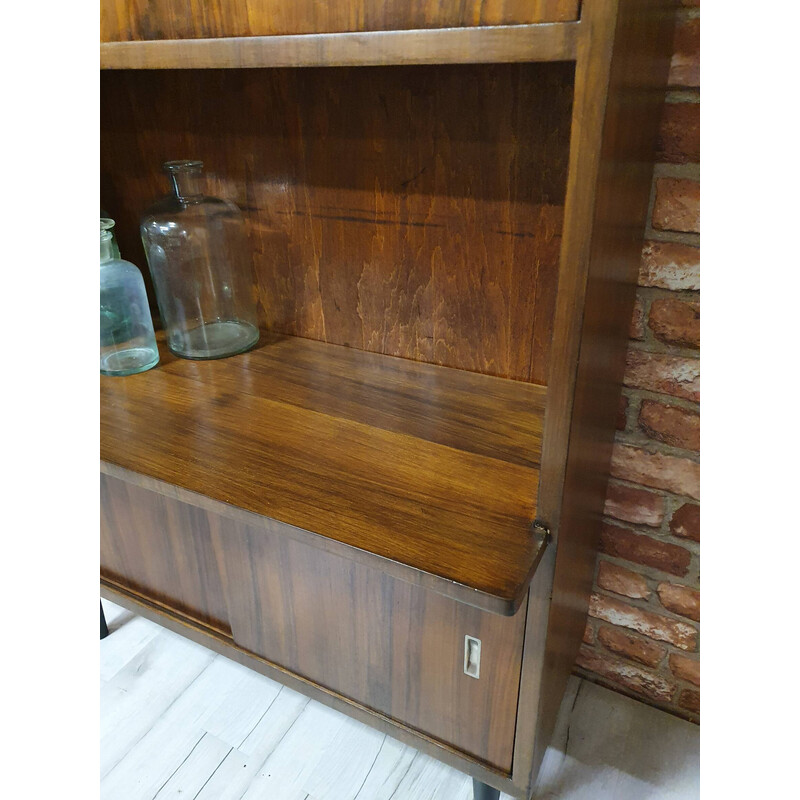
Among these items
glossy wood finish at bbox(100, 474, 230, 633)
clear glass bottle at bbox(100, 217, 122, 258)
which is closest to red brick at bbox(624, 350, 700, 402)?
glossy wood finish at bbox(100, 474, 230, 633)

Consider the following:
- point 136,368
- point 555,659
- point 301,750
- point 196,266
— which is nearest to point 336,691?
point 301,750

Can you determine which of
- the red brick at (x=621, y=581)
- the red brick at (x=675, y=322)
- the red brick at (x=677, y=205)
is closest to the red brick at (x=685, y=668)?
the red brick at (x=621, y=581)

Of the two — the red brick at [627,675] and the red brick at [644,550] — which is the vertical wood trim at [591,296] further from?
the red brick at [627,675]

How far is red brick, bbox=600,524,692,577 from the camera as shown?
3.46ft

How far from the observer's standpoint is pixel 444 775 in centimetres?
108

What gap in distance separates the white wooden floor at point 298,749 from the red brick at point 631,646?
97 mm

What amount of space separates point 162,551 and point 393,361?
467mm

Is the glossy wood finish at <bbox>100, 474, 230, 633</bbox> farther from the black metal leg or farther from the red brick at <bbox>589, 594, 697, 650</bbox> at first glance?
the red brick at <bbox>589, 594, 697, 650</bbox>

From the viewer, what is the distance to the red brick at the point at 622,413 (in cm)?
98

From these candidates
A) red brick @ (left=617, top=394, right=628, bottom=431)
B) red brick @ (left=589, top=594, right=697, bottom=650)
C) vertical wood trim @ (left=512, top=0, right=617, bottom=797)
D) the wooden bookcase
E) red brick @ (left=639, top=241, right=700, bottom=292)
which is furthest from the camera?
red brick @ (left=589, top=594, right=697, bottom=650)

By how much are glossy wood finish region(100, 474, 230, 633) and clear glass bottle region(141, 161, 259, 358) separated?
248 millimetres
